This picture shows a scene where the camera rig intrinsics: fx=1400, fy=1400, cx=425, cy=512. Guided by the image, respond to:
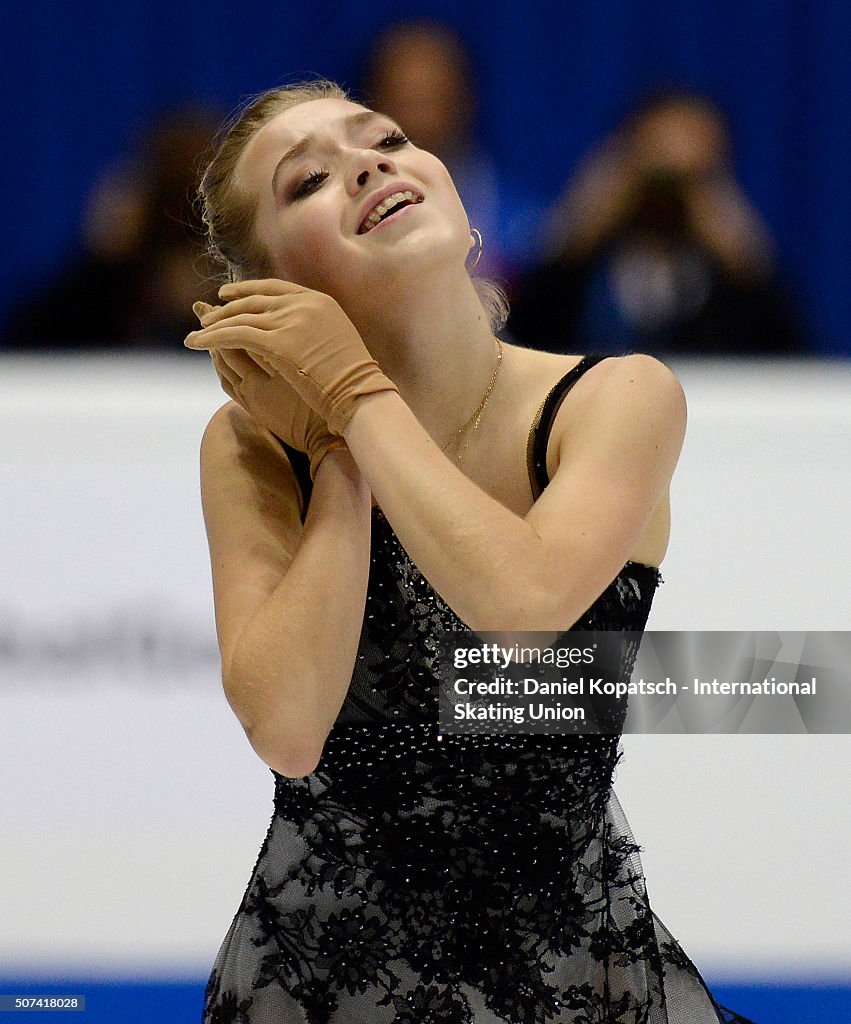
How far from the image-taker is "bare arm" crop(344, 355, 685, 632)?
1.36 metres

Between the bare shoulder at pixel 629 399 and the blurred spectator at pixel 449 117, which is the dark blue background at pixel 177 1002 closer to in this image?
the bare shoulder at pixel 629 399

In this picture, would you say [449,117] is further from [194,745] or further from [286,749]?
[286,749]

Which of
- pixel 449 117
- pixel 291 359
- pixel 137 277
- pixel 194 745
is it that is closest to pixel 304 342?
pixel 291 359

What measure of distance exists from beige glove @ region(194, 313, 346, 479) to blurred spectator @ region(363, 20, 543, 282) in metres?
2.00

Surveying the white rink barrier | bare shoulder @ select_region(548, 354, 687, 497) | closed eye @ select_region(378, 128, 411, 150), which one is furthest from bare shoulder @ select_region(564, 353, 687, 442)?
the white rink barrier

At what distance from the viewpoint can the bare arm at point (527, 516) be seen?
136cm

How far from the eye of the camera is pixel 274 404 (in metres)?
1.59

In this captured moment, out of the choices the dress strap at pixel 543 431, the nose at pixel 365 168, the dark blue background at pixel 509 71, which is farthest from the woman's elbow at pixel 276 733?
the dark blue background at pixel 509 71

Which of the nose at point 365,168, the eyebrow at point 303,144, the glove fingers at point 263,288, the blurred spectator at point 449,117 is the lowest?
the glove fingers at point 263,288

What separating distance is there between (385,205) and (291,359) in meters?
0.26

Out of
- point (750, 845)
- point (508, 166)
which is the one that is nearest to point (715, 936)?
point (750, 845)

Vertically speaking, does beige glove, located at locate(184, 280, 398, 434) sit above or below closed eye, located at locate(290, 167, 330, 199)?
below

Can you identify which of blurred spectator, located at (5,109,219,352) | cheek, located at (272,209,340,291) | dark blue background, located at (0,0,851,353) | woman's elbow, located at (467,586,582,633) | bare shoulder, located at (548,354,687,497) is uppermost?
dark blue background, located at (0,0,851,353)

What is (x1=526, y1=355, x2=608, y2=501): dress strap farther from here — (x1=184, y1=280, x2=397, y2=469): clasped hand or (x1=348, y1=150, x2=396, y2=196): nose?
(x1=348, y1=150, x2=396, y2=196): nose
